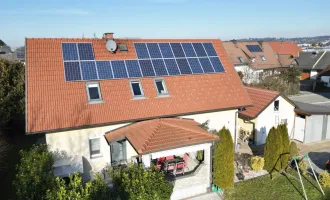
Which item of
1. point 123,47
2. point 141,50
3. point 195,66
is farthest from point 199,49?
point 123,47

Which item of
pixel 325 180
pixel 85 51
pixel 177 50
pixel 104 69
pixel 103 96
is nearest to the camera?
pixel 325 180

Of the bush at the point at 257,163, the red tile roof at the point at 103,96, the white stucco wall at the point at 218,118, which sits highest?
the red tile roof at the point at 103,96

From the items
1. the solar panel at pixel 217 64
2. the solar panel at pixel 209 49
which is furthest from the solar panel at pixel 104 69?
the solar panel at pixel 209 49

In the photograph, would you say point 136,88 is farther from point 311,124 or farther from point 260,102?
point 311,124

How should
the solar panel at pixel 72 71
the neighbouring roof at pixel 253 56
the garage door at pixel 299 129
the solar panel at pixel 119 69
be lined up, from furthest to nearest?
the neighbouring roof at pixel 253 56
the garage door at pixel 299 129
the solar panel at pixel 119 69
the solar panel at pixel 72 71

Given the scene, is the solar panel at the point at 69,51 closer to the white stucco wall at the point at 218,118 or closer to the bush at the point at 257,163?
the white stucco wall at the point at 218,118

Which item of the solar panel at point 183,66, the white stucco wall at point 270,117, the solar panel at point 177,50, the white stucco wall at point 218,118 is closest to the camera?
the white stucco wall at point 218,118
